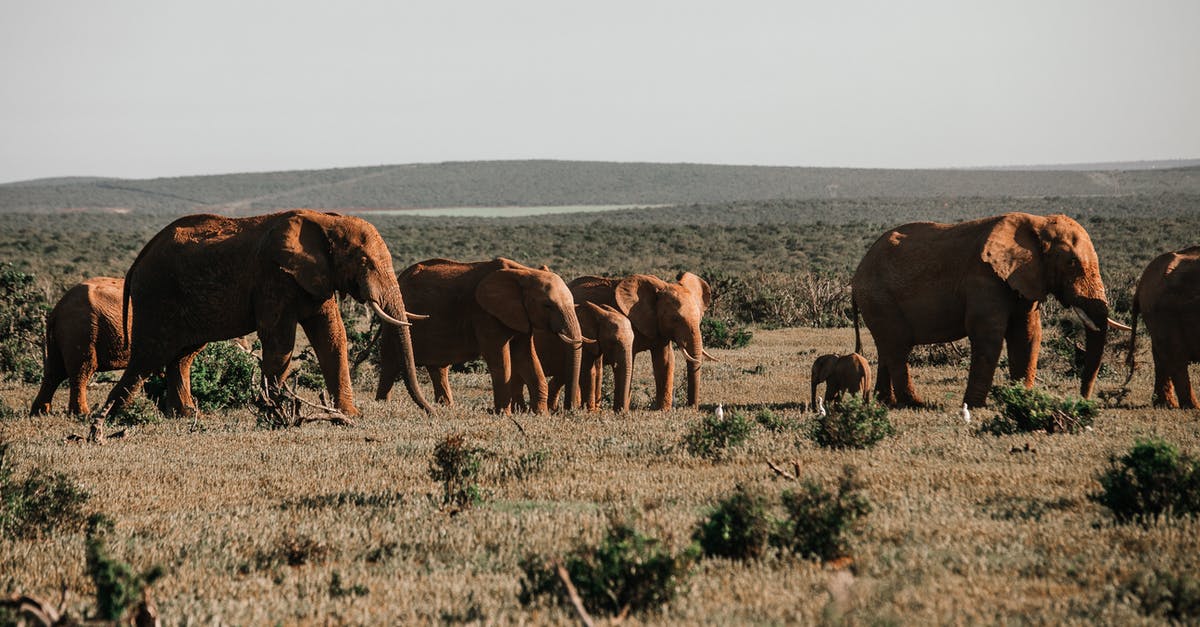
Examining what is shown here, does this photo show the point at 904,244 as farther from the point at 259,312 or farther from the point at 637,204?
the point at 637,204

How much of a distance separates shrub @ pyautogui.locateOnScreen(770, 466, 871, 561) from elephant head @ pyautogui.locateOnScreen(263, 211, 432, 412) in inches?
296

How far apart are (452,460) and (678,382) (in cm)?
1148

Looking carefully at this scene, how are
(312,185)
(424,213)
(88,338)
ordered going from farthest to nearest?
(312,185) → (424,213) → (88,338)

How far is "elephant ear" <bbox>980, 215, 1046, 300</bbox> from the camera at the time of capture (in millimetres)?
14023

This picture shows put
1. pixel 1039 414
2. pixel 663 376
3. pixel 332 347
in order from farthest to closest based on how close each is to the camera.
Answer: pixel 663 376 → pixel 332 347 → pixel 1039 414

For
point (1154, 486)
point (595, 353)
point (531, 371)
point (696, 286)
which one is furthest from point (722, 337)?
point (1154, 486)

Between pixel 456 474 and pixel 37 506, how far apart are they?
2.94 m

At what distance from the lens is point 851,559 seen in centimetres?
679

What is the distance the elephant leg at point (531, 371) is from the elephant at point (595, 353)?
0.35m

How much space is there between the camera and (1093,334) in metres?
14.2

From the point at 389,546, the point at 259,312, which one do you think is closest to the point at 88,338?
the point at 259,312

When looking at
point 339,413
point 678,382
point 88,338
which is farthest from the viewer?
point 678,382

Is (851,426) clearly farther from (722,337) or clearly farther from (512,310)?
(722,337)

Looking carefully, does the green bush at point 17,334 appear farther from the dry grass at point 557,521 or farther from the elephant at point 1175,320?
the elephant at point 1175,320
